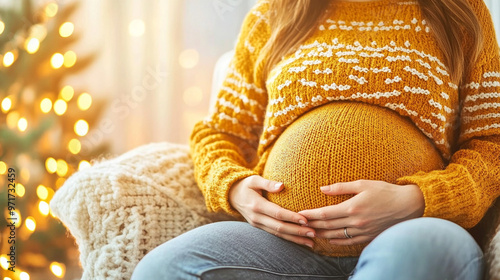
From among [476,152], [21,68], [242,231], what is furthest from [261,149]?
[21,68]

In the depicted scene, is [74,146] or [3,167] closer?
[3,167]

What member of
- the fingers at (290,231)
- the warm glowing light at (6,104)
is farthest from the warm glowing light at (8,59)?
the fingers at (290,231)

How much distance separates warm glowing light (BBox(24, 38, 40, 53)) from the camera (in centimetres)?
161

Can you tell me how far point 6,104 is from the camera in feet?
5.23

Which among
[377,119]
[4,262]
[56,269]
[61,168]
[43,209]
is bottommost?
[56,269]

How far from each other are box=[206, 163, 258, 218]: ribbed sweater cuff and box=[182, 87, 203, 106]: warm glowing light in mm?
887

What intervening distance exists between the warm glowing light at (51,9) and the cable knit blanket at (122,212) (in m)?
0.79

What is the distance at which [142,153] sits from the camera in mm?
1219

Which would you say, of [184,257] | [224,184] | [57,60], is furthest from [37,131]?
[184,257]

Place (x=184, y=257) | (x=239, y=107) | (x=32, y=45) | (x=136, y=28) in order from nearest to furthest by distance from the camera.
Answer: (x=184, y=257)
(x=239, y=107)
(x=32, y=45)
(x=136, y=28)

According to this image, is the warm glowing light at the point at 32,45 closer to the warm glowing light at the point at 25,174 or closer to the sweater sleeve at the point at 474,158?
the warm glowing light at the point at 25,174

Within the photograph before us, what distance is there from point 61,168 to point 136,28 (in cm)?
60

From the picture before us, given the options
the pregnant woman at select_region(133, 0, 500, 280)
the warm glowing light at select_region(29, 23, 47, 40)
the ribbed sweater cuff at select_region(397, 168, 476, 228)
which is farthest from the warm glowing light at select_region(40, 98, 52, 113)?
the ribbed sweater cuff at select_region(397, 168, 476, 228)

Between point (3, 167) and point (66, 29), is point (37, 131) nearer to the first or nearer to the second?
point (3, 167)
